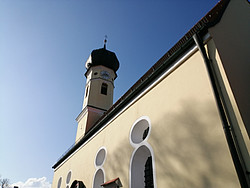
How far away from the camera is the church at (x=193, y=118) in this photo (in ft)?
13.0

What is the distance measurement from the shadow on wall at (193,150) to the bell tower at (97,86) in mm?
10399

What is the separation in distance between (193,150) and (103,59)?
14896 mm

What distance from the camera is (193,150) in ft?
14.8

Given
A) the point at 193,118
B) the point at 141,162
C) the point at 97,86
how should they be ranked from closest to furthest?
the point at 193,118, the point at 141,162, the point at 97,86

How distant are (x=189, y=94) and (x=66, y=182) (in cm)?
1058

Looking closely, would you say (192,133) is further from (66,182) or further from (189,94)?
(66,182)

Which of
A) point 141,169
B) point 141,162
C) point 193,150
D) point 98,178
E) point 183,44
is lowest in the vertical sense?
point 193,150

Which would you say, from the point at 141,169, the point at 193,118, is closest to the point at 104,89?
the point at 141,169

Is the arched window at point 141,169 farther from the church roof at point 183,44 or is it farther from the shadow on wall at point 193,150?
the church roof at point 183,44

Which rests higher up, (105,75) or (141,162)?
(105,75)

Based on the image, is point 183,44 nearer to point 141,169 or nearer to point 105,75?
point 141,169

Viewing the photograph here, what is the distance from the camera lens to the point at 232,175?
3.59m

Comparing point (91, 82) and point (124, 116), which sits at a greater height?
point (91, 82)

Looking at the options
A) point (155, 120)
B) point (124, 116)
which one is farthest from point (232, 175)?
point (124, 116)
